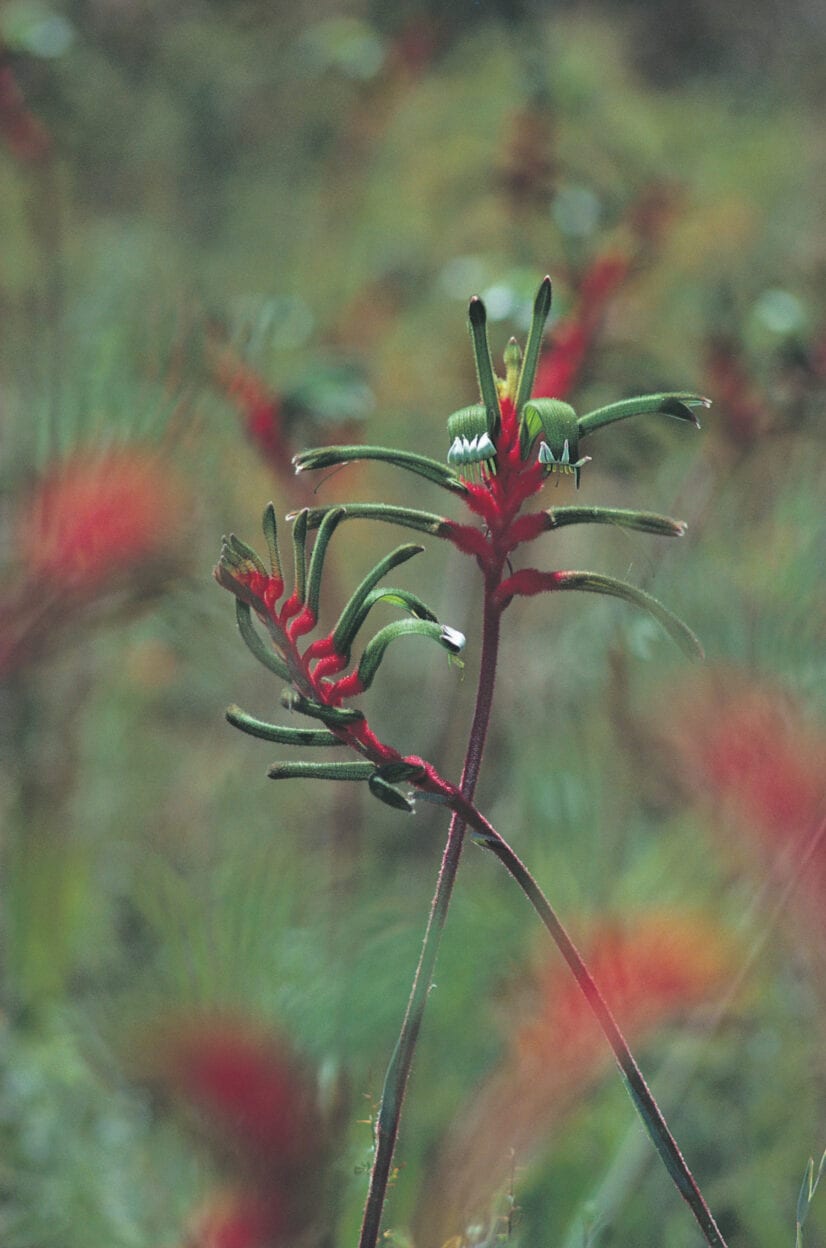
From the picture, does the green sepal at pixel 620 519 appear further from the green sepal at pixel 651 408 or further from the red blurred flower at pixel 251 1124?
the red blurred flower at pixel 251 1124

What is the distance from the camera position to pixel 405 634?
177 millimetres

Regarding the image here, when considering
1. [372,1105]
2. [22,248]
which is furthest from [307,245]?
[372,1105]

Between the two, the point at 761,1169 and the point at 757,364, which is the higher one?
the point at 757,364

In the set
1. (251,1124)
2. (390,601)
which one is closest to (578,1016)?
(251,1124)

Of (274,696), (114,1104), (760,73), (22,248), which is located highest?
(760,73)

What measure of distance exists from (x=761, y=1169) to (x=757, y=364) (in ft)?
1.25

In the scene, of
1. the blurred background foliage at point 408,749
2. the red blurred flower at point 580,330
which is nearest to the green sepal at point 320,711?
the blurred background foliage at point 408,749

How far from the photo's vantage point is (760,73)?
159 centimetres

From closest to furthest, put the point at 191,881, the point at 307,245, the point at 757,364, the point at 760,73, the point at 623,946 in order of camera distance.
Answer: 1. the point at 623,946
2. the point at 191,881
3. the point at 757,364
4. the point at 307,245
5. the point at 760,73

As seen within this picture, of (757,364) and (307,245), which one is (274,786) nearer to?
(757,364)

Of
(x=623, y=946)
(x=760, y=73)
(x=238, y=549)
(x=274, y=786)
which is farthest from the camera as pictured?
(x=760, y=73)

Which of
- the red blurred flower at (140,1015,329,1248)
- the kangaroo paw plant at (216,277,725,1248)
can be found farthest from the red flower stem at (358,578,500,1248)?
the red blurred flower at (140,1015,329,1248)

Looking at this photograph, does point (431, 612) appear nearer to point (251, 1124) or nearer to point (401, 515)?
point (401, 515)

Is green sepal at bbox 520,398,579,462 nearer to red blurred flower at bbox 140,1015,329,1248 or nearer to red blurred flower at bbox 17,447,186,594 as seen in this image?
red blurred flower at bbox 140,1015,329,1248
